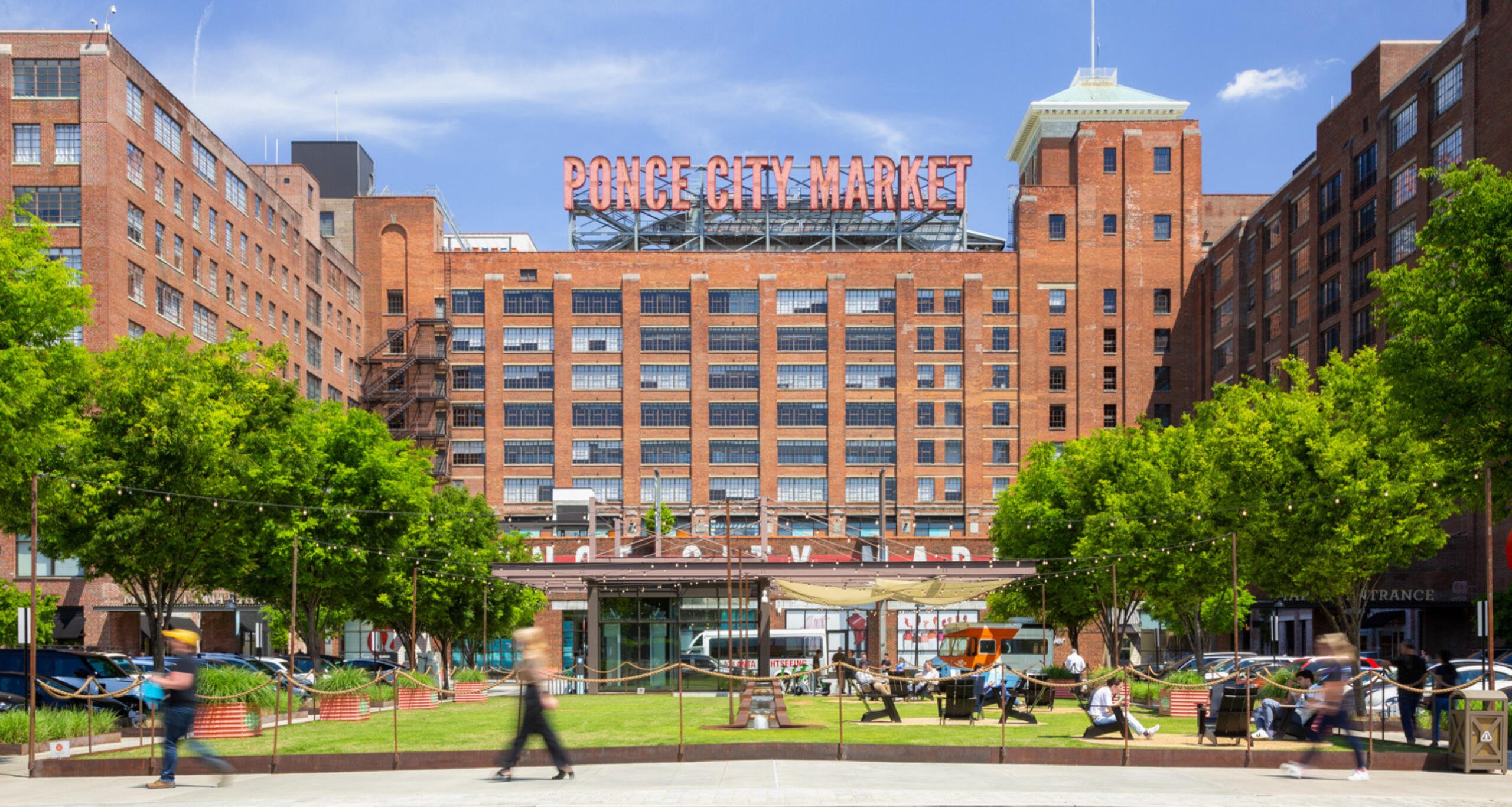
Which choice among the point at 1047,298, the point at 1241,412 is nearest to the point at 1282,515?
the point at 1241,412

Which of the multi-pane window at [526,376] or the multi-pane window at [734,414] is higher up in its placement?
the multi-pane window at [526,376]

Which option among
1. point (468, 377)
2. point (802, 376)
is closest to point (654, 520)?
point (802, 376)

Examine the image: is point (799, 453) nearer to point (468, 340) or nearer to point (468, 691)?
point (468, 340)

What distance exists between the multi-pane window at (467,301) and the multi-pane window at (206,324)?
93.7 feet

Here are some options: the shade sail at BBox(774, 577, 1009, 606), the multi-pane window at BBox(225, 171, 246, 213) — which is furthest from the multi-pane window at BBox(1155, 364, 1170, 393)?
the shade sail at BBox(774, 577, 1009, 606)

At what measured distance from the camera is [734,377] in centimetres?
10206

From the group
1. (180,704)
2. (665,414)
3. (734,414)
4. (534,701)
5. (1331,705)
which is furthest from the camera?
(734,414)

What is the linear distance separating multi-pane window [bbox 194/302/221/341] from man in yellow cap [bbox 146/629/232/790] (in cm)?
5778

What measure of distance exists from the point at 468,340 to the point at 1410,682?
8334 cm

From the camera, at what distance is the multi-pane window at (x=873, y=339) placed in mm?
101625

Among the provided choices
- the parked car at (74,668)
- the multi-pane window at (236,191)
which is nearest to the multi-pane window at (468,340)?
the multi-pane window at (236,191)

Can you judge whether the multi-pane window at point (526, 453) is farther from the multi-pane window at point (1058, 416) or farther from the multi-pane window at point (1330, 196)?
the multi-pane window at point (1330, 196)

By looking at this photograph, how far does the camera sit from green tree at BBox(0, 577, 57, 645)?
1807 inches

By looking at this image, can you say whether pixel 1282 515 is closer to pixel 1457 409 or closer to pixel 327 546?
pixel 1457 409
